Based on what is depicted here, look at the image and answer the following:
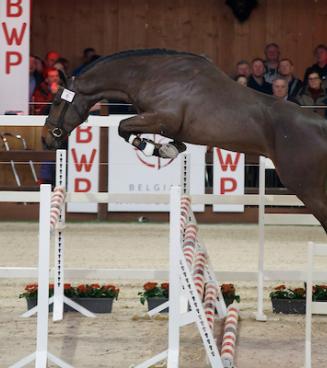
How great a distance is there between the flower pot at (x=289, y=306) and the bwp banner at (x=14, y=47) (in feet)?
14.8

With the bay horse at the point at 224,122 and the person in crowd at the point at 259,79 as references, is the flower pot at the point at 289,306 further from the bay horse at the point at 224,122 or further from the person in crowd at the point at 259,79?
the person in crowd at the point at 259,79

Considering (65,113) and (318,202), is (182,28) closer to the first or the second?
(65,113)

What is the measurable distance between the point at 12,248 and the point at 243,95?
16.3 ft

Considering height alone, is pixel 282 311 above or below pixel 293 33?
below

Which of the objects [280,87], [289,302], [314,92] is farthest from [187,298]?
[314,92]

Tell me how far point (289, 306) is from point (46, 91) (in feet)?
20.7

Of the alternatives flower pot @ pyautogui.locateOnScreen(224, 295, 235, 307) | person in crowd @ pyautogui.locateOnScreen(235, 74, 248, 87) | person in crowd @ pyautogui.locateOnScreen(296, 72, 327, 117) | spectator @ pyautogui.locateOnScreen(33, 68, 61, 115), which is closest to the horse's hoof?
flower pot @ pyautogui.locateOnScreen(224, 295, 235, 307)

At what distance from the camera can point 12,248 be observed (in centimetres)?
1182

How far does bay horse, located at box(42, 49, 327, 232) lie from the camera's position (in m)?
7.43

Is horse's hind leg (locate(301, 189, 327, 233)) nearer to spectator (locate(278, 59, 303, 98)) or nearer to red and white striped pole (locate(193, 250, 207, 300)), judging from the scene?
red and white striped pole (locate(193, 250, 207, 300))

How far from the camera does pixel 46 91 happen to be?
14203 millimetres

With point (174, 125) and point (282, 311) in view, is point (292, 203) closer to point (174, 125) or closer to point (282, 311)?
point (282, 311)

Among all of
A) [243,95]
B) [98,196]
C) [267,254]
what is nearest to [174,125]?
[243,95]

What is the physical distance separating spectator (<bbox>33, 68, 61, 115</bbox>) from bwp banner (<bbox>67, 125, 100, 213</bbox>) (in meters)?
0.53
